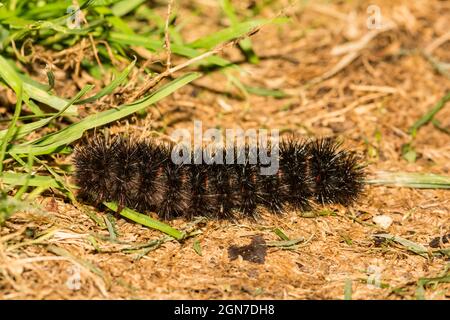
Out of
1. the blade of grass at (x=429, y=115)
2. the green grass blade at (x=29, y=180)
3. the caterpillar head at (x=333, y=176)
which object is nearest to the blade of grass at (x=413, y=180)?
the caterpillar head at (x=333, y=176)

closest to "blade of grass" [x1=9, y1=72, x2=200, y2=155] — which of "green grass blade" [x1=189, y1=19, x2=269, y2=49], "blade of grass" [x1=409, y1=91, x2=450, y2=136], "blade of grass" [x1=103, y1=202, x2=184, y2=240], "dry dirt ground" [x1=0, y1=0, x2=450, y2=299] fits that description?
"dry dirt ground" [x1=0, y1=0, x2=450, y2=299]

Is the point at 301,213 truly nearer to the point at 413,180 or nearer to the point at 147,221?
the point at 413,180

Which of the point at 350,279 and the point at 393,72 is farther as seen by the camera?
the point at 393,72

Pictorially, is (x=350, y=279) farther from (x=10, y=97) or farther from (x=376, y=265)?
(x=10, y=97)


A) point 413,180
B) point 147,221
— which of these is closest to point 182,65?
point 147,221

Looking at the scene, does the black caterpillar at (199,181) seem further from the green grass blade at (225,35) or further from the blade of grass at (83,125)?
the green grass blade at (225,35)
